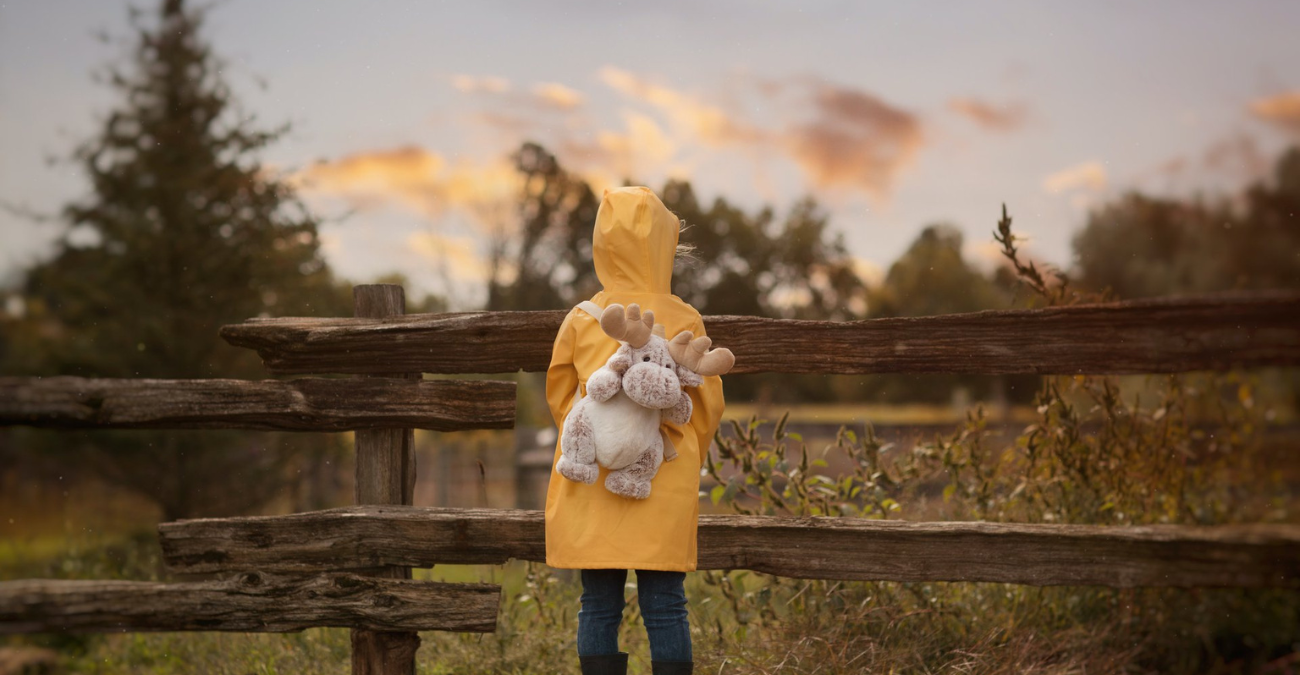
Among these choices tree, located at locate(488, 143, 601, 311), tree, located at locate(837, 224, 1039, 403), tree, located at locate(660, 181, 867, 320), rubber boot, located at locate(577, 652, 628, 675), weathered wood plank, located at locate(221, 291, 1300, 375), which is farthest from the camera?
tree, located at locate(837, 224, 1039, 403)

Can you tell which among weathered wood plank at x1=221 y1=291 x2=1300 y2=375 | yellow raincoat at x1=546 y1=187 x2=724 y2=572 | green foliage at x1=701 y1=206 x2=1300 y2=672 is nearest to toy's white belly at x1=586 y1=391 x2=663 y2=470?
yellow raincoat at x1=546 y1=187 x2=724 y2=572

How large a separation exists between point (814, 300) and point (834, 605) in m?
16.6

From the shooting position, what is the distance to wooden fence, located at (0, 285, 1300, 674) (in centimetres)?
292

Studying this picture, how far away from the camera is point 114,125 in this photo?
8508 millimetres

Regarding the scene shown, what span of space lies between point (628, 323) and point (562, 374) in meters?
0.40

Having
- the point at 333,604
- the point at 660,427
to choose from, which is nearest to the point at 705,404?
the point at 660,427

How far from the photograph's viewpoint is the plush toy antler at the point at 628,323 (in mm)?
2396

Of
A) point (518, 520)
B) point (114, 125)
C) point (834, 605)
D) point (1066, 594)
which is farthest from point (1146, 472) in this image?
point (114, 125)

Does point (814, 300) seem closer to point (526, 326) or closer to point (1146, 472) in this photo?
point (1146, 472)

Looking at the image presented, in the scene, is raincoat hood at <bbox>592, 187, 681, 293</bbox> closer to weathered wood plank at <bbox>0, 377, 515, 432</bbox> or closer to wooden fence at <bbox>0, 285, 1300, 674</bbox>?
wooden fence at <bbox>0, 285, 1300, 674</bbox>

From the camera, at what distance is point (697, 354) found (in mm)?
2516

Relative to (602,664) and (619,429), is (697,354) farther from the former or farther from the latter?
(602,664)

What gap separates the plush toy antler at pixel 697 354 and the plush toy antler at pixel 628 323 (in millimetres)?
93

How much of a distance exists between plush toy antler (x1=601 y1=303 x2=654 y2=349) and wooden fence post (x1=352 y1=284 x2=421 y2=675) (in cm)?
125
